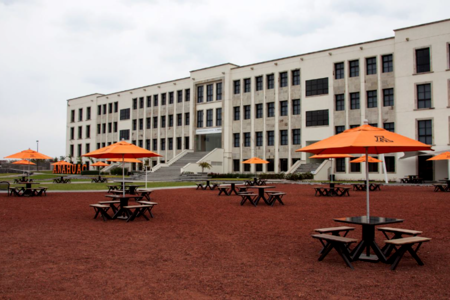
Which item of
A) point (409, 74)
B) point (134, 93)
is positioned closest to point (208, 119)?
point (134, 93)

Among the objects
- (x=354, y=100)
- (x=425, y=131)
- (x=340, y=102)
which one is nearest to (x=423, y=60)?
(x=425, y=131)

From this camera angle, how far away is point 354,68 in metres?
40.2

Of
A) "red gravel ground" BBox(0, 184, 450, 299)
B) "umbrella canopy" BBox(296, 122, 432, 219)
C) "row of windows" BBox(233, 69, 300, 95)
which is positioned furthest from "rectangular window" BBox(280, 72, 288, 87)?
"umbrella canopy" BBox(296, 122, 432, 219)

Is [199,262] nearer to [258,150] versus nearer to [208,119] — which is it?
[258,150]

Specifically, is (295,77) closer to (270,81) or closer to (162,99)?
(270,81)

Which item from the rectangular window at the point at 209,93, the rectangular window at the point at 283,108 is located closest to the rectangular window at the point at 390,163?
the rectangular window at the point at 283,108

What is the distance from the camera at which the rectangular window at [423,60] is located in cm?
3556

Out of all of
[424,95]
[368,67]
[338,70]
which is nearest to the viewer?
[424,95]

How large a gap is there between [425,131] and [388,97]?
4798 mm

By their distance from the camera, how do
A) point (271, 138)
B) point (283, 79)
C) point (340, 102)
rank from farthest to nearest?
1. point (271, 138)
2. point (283, 79)
3. point (340, 102)

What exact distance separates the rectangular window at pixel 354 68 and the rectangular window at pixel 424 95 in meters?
6.32

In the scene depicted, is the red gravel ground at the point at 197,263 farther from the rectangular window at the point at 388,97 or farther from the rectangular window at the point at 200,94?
the rectangular window at the point at 200,94

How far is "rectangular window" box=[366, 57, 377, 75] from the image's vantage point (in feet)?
127

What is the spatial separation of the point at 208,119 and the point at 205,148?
17.7 feet
